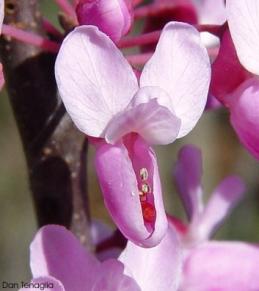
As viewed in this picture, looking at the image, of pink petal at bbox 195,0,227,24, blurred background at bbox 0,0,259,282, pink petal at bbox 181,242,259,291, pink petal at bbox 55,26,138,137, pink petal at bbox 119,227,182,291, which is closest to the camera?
pink petal at bbox 55,26,138,137

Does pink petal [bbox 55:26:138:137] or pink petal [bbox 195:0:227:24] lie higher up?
pink petal [bbox 55:26:138:137]

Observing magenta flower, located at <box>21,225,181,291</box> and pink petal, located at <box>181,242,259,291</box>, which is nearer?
magenta flower, located at <box>21,225,181,291</box>

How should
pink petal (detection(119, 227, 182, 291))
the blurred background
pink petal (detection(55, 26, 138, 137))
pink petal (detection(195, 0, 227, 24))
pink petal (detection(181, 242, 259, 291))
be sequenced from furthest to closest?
the blurred background, pink petal (detection(195, 0, 227, 24)), pink petal (detection(181, 242, 259, 291)), pink petal (detection(119, 227, 182, 291)), pink petal (detection(55, 26, 138, 137))

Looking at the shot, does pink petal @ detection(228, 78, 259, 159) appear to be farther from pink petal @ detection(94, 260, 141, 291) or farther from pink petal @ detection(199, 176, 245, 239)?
pink petal @ detection(199, 176, 245, 239)

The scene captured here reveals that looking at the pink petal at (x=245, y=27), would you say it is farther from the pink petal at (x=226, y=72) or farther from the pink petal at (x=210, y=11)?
the pink petal at (x=210, y=11)

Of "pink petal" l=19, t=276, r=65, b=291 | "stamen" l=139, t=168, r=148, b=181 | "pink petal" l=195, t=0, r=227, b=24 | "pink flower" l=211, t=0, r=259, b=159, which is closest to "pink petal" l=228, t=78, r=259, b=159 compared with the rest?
"pink flower" l=211, t=0, r=259, b=159

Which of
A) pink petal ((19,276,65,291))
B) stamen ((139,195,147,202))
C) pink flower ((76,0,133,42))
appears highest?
pink flower ((76,0,133,42))

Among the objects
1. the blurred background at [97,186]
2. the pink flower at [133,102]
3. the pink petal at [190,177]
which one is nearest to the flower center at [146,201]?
the pink flower at [133,102]
